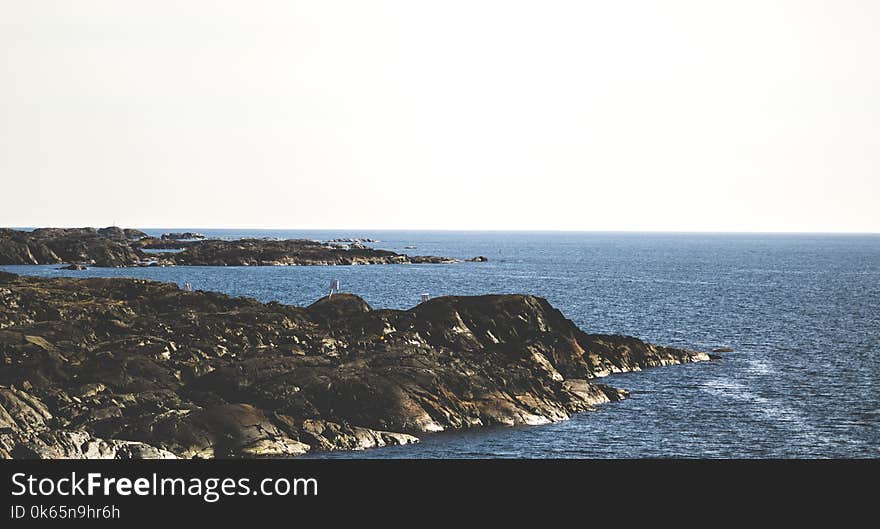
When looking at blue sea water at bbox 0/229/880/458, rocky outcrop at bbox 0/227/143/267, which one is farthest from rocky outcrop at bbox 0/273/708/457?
rocky outcrop at bbox 0/227/143/267

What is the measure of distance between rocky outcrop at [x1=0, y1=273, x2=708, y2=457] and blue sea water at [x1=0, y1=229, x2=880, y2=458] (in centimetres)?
260

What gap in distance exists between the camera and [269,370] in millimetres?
48062

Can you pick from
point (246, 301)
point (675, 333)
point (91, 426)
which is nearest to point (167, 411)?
point (91, 426)

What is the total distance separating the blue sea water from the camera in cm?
4628

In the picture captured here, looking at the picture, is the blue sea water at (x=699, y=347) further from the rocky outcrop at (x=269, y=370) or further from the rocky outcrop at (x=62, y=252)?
the rocky outcrop at (x=62, y=252)

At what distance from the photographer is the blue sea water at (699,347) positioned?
46281 mm

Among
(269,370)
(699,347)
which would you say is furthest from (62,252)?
(269,370)

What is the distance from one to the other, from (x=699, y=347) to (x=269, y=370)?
48.5 metres

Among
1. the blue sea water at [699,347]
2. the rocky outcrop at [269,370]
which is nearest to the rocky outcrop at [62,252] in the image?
the blue sea water at [699,347]

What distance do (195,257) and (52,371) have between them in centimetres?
15653

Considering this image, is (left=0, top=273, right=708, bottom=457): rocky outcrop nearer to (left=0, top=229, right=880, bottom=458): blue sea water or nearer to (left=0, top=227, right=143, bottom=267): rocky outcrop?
(left=0, top=229, right=880, bottom=458): blue sea water

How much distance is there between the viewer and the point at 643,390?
61125 mm

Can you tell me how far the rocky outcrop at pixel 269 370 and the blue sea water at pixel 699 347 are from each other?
2.60 m
